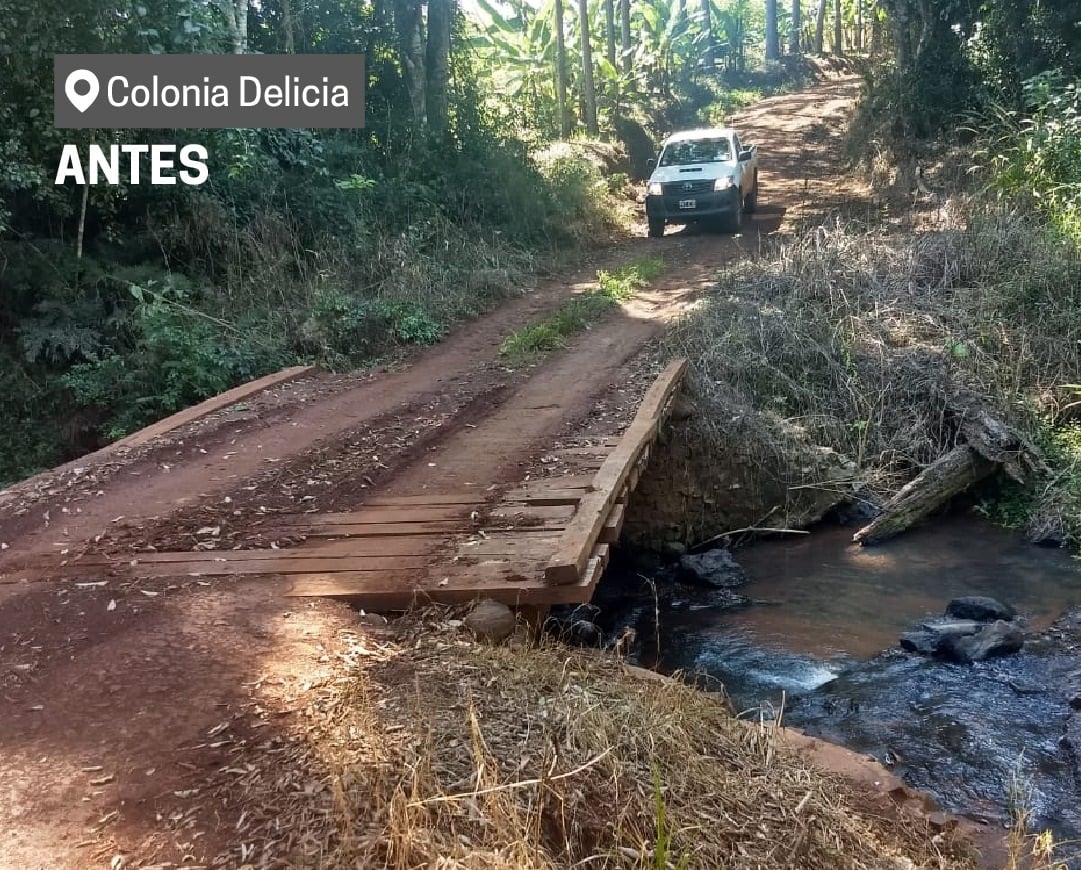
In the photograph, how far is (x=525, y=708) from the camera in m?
4.02

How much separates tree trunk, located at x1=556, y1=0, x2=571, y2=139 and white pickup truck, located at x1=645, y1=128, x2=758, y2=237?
4563 millimetres

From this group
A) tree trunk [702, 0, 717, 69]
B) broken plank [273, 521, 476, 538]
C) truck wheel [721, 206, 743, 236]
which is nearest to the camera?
broken plank [273, 521, 476, 538]

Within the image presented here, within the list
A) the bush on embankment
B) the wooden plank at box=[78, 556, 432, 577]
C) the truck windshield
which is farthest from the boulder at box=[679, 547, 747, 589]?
the truck windshield

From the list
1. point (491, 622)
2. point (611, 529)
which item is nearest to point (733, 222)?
point (611, 529)

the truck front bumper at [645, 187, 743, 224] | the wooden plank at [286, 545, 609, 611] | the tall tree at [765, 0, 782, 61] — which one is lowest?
the wooden plank at [286, 545, 609, 611]

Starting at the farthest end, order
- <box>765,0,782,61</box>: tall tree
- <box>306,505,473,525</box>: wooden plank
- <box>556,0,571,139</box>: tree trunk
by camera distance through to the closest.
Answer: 1. <box>765,0,782,61</box>: tall tree
2. <box>556,0,571,139</box>: tree trunk
3. <box>306,505,473,525</box>: wooden plank

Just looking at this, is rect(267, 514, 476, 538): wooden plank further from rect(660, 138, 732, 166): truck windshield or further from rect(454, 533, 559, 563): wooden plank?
rect(660, 138, 732, 166): truck windshield

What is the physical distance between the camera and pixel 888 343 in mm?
11383

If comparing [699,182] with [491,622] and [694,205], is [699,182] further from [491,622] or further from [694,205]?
[491,622]

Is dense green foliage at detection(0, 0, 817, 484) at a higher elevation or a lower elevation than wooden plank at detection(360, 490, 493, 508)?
higher

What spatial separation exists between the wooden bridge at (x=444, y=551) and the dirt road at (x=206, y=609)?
235 mm

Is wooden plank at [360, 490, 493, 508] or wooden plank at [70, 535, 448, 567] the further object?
wooden plank at [360, 490, 493, 508]

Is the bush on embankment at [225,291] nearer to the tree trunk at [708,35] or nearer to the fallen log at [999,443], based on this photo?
the fallen log at [999,443]

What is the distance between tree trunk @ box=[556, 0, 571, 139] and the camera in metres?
22.1
